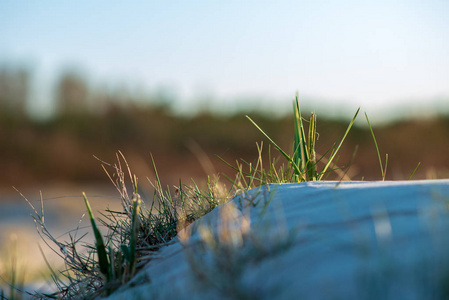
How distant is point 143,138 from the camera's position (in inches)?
568

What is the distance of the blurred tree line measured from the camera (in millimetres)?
13164

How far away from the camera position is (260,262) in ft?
3.26

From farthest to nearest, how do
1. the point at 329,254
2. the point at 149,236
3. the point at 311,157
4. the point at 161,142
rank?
1. the point at 161,142
2. the point at 311,157
3. the point at 149,236
4. the point at 329,254

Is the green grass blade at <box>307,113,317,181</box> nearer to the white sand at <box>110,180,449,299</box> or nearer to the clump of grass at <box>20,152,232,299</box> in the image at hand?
the clump of grass at <box>20,152,232,299</box>

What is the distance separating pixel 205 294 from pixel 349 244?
1.16 feet

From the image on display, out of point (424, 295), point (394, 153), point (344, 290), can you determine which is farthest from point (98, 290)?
point (394, 153)

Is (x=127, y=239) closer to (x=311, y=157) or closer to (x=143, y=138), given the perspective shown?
(x=311, y=157)

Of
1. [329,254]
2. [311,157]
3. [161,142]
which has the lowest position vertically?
[329,254]

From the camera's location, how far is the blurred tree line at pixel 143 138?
13164 millimetres

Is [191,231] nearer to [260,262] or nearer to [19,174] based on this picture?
[260,262]

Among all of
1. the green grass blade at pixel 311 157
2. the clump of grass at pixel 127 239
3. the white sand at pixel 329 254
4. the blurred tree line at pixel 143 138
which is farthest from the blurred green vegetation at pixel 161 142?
the white sand at pixel 329 254

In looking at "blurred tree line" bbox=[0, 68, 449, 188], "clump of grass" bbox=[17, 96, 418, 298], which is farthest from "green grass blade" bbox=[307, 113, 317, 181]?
"blurred tree line" bbox=[0, 68, 449, 188]

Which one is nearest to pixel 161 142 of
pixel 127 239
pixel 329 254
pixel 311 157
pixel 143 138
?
pixel 143 138

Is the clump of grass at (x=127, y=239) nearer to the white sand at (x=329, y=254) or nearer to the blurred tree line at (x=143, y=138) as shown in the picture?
the white sand at (x=329, y=254)
